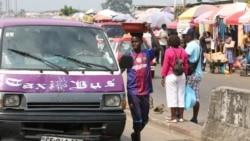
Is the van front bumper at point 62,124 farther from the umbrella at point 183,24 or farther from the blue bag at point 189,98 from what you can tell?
the umbrella at point 183,24

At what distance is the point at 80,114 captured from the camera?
249 inches

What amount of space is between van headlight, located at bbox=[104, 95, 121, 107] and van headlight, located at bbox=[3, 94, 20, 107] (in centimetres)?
105

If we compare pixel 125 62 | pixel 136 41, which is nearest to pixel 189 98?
pixel 136 41

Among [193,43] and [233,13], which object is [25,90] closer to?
[193,43]

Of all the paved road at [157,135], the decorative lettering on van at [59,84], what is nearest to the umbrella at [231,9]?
the paved road at [157,135]

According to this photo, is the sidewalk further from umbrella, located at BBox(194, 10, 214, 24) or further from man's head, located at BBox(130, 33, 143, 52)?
umbrella, located at BBox(194, 10, 214, 24)

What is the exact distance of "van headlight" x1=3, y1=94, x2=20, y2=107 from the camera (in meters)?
6.16

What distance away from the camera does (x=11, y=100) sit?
20.2ft

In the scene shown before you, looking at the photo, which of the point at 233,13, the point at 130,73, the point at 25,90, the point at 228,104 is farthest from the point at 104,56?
the point at 233,13

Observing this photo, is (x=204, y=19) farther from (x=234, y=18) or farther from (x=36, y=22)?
(x=36, y=22)

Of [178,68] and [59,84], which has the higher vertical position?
[59,84]

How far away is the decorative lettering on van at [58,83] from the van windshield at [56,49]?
226 millimetres

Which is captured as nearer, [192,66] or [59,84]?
[59,84]

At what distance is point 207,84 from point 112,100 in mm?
12952
